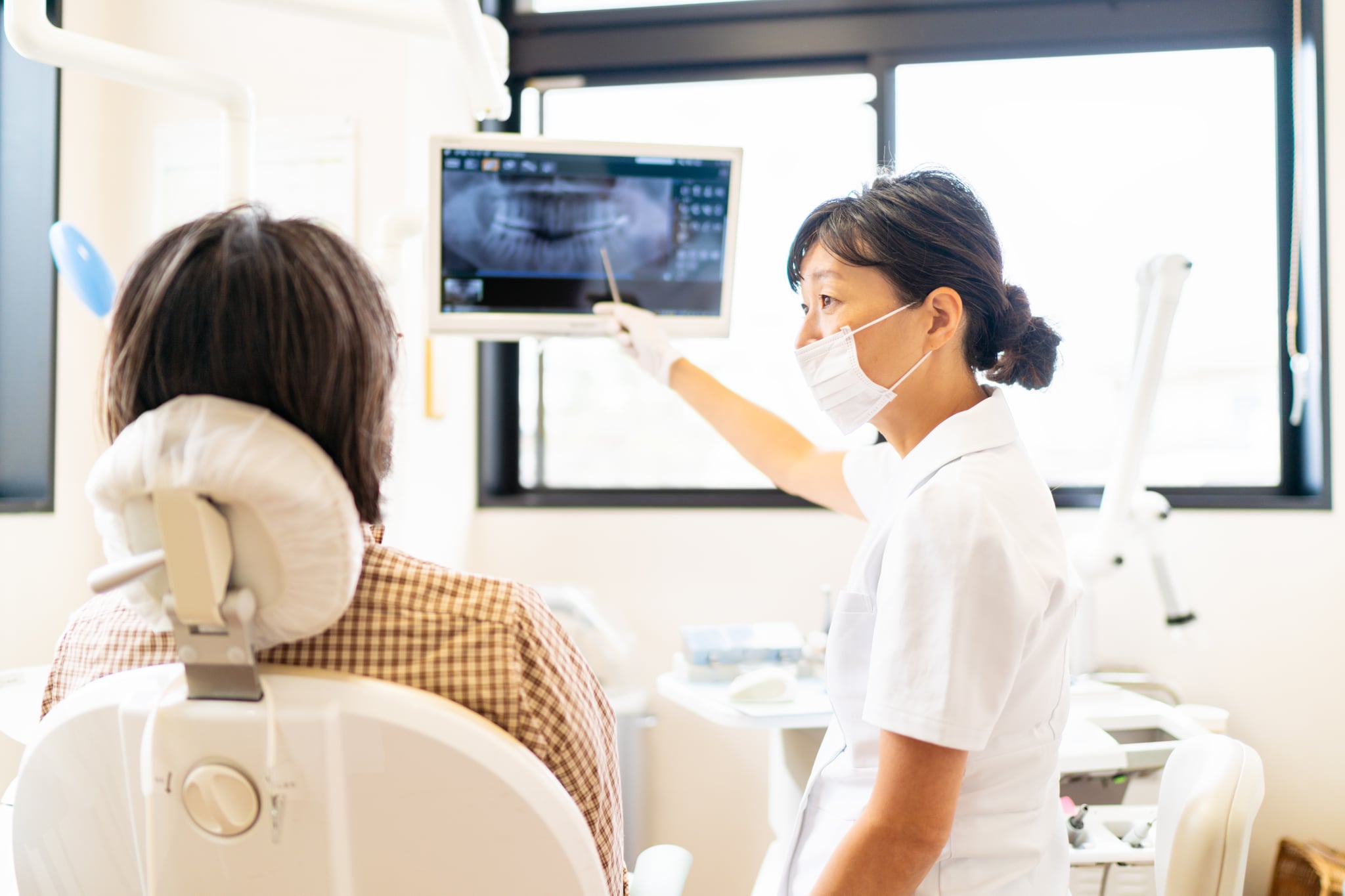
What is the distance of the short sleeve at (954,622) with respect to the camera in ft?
2.40

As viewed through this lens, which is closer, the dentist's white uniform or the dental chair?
the dental chair

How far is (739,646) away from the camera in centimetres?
160

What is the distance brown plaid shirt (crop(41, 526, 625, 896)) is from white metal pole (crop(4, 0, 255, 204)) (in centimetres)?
55

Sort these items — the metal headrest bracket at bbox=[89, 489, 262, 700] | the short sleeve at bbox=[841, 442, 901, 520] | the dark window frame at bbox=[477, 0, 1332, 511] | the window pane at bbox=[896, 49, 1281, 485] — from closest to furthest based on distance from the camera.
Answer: the metal headrest bracket at bbox=[89, 489, 262, 700] < the short sleeve at bbox=[841, 442, 901, 520] < the dark window frame at bbox=[477, 0, 1332, 511] < the window pane at bbox=[896, 49, 1281, 485]

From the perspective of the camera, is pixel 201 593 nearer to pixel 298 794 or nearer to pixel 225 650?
pixel 225 650

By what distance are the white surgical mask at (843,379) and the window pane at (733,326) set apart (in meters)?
1.18

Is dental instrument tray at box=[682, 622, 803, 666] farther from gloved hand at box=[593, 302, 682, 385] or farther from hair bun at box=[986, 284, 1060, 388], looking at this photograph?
hair bun at box=[986, 284, 1060, 388]

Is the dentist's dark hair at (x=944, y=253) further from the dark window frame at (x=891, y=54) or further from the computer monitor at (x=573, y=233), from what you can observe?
the dark window frame at (x=891, y=54)

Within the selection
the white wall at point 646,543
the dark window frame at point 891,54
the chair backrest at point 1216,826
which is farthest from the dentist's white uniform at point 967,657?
the dark window frame at point 891,54

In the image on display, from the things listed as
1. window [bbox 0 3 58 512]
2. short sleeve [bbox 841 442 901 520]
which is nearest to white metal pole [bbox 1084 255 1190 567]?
short sleeve [bbox 841 442 901 520]

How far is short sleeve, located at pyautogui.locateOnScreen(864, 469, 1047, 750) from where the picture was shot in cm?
73

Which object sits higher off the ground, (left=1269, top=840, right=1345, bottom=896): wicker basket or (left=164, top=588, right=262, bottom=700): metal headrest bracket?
(left=164, top=588, right=262, bottom=700): metal headrest bracket

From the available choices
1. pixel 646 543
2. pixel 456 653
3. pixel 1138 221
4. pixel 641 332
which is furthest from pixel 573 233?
pixel 1138 221

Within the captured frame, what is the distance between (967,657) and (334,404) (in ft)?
1.79
